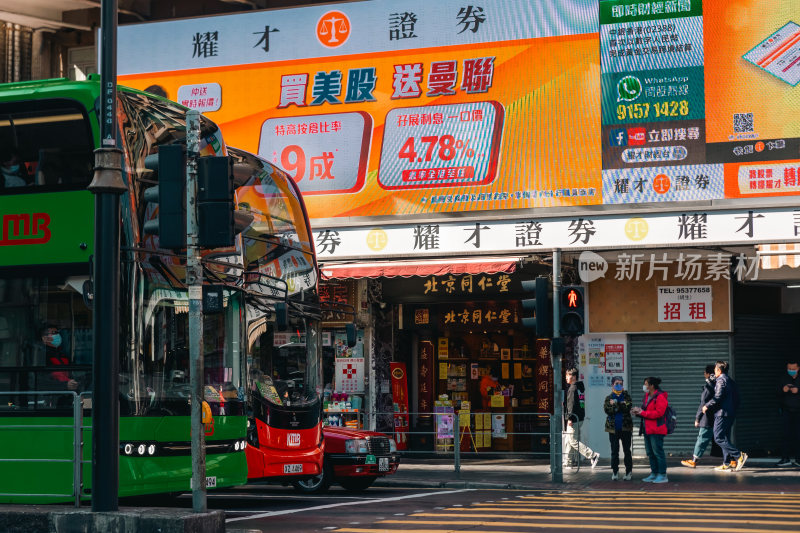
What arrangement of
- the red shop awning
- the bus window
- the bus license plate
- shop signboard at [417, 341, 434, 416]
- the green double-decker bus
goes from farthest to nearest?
shop signboard at [417, 341, 434, 416] → the red shop awning → the bus license plate → the bus window → the green double-decker bus

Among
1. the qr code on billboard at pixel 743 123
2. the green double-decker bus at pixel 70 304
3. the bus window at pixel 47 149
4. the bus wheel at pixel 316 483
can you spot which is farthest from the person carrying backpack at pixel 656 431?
the bus window at pixel 47 149

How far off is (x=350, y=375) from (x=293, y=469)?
8.34m

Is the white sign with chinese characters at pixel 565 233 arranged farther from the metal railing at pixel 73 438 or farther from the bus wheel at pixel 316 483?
the metal railing at pixel 73 438

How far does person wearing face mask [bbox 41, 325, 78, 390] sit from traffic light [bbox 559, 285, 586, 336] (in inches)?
308

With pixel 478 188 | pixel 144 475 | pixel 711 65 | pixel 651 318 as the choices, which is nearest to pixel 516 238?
pixel 478 188

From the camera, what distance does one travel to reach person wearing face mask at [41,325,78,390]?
11.9 meters

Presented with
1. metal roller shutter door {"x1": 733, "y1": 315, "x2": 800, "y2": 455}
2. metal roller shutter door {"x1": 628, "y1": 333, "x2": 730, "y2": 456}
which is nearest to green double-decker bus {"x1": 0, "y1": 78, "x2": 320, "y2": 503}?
metal roller shutter door {"x1": 628, "y1": 333, "x2": 730, "y2": 456}

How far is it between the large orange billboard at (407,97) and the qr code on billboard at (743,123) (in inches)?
94.8

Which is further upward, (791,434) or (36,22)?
(36,22)

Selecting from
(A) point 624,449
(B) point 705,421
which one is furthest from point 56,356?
(B) point 705,421

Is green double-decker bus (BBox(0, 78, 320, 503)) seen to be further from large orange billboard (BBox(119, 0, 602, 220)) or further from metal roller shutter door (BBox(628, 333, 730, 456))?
metal roller shutter door (BBox(628, 333, 730, 456))

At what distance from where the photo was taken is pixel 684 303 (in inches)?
845

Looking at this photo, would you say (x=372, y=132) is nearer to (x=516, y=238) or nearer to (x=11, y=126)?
(x=516, y=238)

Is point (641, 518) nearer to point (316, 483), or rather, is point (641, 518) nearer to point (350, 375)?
point (316, 483)
